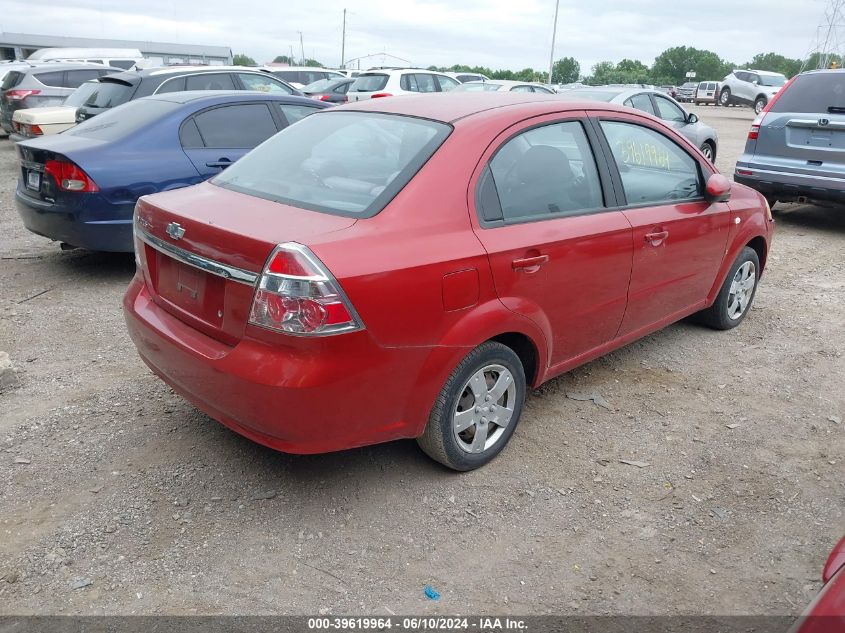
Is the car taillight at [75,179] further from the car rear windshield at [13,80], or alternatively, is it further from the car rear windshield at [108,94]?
the car rear windshield at [13,80]

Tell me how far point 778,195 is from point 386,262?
7.47 m

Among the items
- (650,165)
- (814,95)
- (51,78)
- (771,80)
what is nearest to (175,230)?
(650,165)

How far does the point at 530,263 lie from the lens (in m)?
3.26

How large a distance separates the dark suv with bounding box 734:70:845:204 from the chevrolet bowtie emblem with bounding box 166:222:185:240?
24.5ft

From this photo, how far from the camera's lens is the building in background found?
54381 mm

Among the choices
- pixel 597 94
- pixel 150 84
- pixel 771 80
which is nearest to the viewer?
pixel 150 84

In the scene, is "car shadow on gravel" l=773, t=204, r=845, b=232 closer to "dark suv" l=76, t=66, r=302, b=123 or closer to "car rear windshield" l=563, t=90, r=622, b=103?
"car rear windshield" l=563, t=90, r=622, b=103

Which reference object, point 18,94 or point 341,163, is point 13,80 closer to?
point 18,94

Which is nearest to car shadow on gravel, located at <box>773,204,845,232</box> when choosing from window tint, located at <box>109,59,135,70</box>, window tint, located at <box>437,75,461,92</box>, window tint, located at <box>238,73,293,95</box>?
window tint, located at <box>238,73,293,95</box>

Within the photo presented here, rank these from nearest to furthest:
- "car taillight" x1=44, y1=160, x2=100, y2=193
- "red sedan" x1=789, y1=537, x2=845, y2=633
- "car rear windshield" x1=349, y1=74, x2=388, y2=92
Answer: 1. "red sedan" x1=789, y1=537, x2=845, y2=633
2. "car taillight" x1=44, y1=160, x2=100, y2=193
3. "car rear windshield" x1=349, y1=74, x2=388, y2=92

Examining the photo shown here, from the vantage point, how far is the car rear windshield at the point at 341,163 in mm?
3057

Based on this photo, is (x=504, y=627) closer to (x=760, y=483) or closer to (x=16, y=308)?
(x=760, y=483)

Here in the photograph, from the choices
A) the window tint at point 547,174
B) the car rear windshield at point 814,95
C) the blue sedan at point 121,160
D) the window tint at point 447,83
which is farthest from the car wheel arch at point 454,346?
the window tint at point 447,83

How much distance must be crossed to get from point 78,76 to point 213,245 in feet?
44.6
